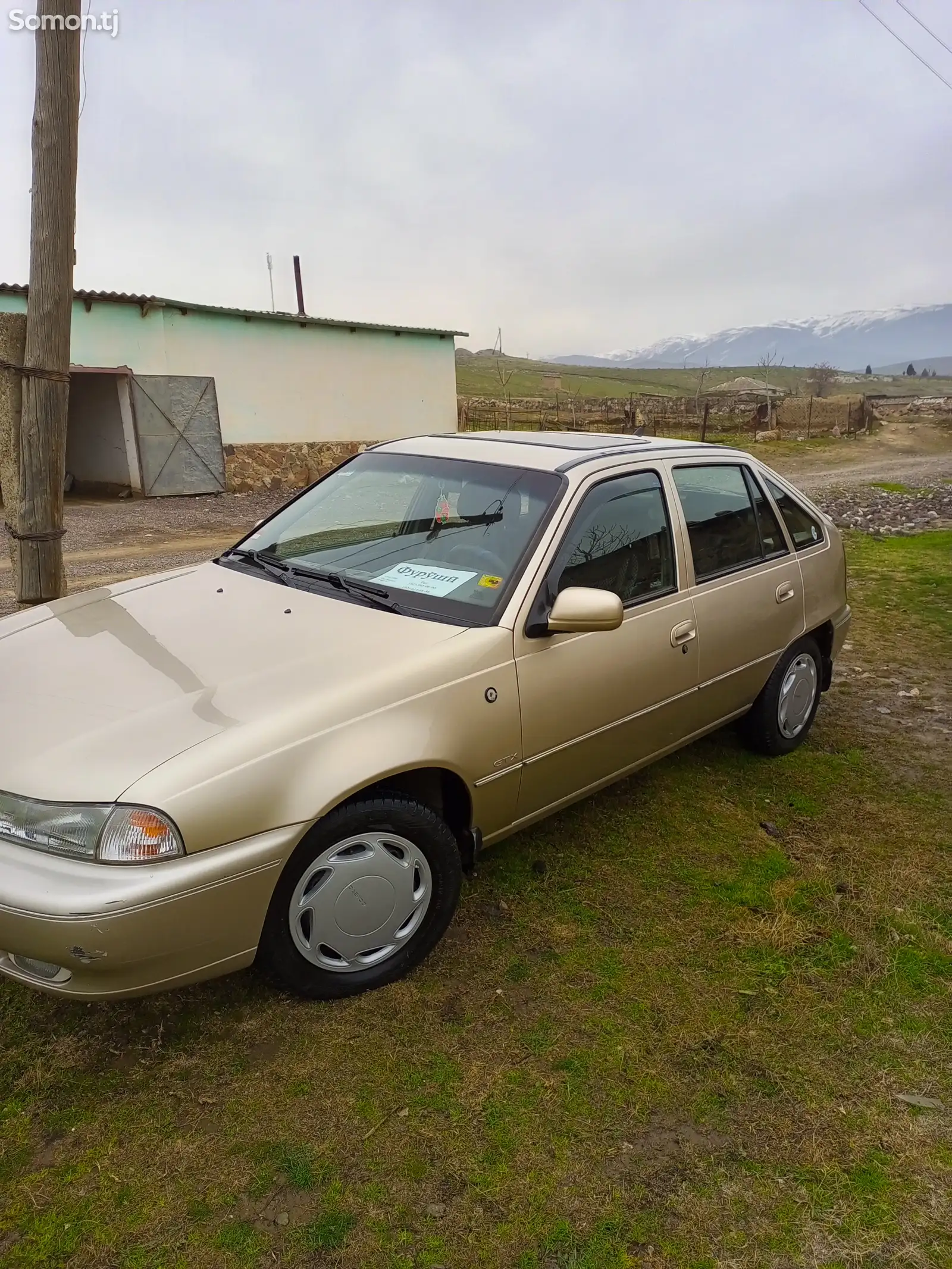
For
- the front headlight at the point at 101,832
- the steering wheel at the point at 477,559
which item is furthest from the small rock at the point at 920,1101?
the front headlight at the point at 101,832

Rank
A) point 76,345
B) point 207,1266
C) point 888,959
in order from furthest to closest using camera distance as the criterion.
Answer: point 76,345, point 888,959, point 207,1266

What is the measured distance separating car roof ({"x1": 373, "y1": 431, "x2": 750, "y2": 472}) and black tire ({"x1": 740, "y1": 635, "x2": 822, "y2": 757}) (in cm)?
107

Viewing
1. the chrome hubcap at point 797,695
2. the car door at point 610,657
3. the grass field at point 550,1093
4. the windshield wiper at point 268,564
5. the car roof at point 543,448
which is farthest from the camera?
the chrome hubcap at point 797,695

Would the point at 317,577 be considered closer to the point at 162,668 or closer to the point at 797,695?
the point at 162,668

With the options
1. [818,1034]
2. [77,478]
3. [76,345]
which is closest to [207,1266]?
[818,1034]

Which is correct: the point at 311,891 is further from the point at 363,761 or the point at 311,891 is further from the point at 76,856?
the point at 76,856

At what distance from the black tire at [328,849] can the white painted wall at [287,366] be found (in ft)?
45.4

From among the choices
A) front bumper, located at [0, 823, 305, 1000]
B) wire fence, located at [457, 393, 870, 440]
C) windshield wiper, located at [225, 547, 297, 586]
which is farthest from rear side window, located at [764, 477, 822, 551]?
wire fence, located at [457, 393, 870, 440]

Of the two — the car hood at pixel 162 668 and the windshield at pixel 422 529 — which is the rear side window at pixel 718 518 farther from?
the car hood at pixel 162 668

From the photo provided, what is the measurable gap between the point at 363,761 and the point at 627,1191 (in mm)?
1257

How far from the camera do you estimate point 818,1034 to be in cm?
252

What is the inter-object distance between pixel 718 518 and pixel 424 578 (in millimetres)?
1548

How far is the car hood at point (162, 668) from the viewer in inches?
85.6

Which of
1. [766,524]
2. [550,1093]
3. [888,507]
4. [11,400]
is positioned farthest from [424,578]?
[888,507]
